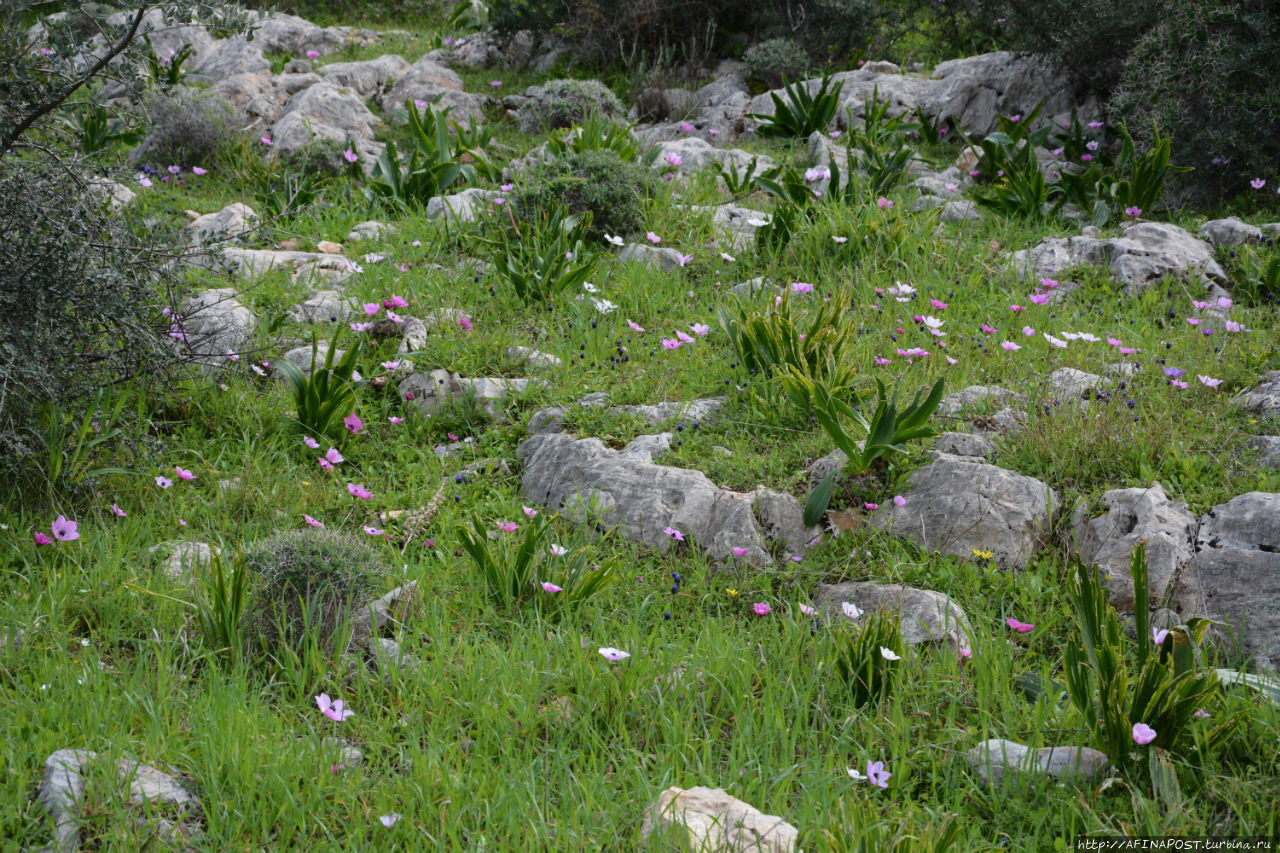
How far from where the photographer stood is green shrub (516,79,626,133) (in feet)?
26.1

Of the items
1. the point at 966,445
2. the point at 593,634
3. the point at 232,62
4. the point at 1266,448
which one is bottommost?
the point at 593,634

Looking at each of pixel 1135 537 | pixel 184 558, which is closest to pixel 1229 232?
pixel 1135 537

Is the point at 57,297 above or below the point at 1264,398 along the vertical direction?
above

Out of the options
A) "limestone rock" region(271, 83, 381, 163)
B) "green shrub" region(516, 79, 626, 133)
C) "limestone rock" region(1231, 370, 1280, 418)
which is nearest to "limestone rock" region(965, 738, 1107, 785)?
"limestone rock" region(1231, 370, 1280, 418)

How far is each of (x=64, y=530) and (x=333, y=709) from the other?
1293 millimetres

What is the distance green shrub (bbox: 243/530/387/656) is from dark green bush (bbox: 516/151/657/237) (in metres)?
3.17

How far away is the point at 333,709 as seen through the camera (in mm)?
2395

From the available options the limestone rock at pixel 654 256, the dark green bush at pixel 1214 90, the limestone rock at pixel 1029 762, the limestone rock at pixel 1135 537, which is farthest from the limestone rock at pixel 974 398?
the dark green bush at pixel 1214 90

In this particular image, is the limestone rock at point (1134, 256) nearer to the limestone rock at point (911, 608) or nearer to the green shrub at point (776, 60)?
the limestone rock at point (911, 608)

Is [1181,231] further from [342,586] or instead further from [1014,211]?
[342,586]

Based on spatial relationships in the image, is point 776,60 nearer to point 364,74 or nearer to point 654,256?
point 364,74

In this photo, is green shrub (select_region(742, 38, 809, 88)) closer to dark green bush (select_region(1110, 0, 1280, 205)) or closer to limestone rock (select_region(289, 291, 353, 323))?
dark green bush (select_region(1110, 0, 1280, 205))

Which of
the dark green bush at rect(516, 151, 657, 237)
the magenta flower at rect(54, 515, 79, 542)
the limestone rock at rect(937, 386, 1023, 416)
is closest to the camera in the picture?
the magenta flower at rect(54, 515, 79, 542)

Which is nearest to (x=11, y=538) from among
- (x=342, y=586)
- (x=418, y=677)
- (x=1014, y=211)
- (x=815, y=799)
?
(x=342, y=586)
